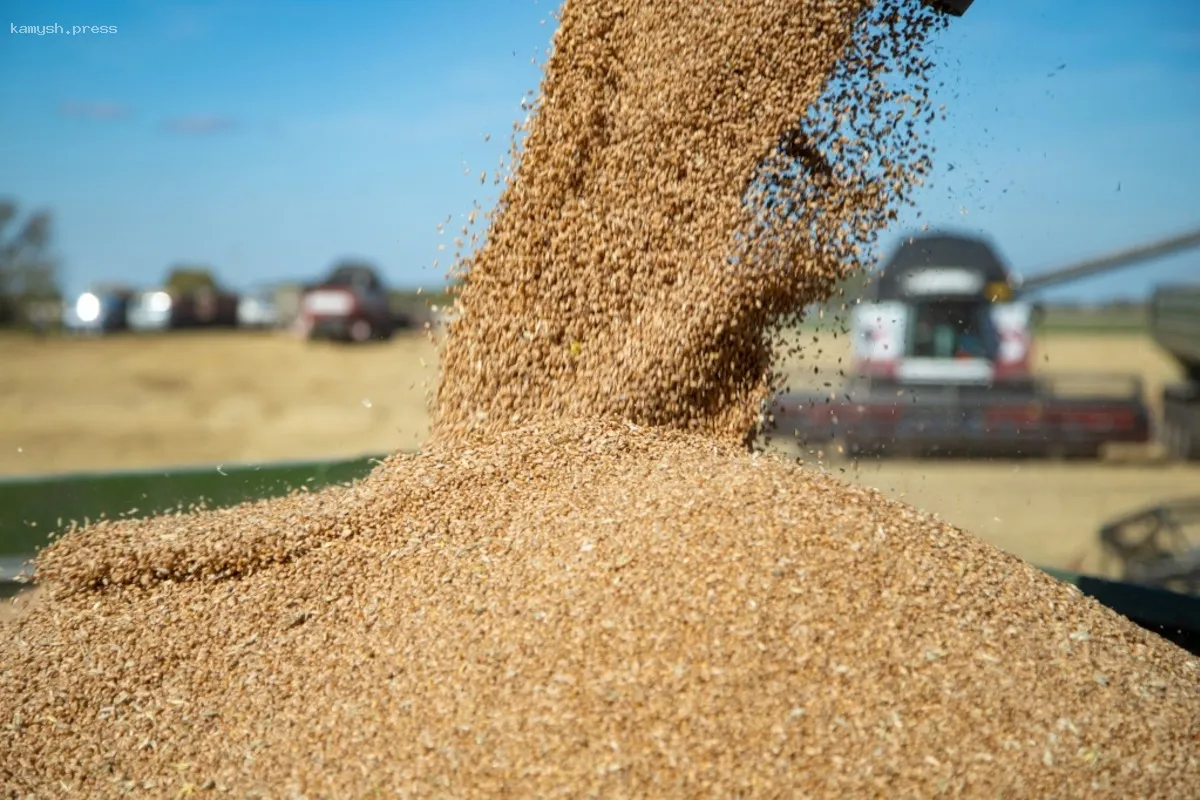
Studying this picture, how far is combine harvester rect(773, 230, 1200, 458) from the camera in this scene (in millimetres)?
8742

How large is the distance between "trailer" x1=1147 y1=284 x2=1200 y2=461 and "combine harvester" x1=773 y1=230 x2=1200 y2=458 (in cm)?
7

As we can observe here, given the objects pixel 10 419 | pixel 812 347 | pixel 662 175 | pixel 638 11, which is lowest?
pixel 10 419

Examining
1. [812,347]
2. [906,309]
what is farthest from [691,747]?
[906,309]

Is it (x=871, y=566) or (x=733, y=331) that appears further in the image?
(x=733, y=331)

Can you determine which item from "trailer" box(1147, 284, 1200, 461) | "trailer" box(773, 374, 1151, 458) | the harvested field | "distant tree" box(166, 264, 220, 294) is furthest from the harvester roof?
"distant tree" box(166, 264, 220, 294)

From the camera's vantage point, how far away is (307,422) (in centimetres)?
1257

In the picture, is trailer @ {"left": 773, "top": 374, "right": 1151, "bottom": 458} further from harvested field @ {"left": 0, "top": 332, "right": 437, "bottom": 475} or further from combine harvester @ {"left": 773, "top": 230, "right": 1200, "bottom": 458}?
harvested field @ {"left": 0, "top": 332, "right": 437, "bottom": 475}

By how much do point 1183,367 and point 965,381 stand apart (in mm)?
2404

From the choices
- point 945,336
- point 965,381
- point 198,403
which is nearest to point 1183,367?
point 965,381

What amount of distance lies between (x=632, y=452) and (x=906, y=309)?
9.21 m

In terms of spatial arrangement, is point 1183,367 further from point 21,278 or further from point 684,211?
point 21,278

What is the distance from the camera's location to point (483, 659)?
7.48 ft

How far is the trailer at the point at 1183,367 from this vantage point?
32.8ft

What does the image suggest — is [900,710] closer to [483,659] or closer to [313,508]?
[483,659]
